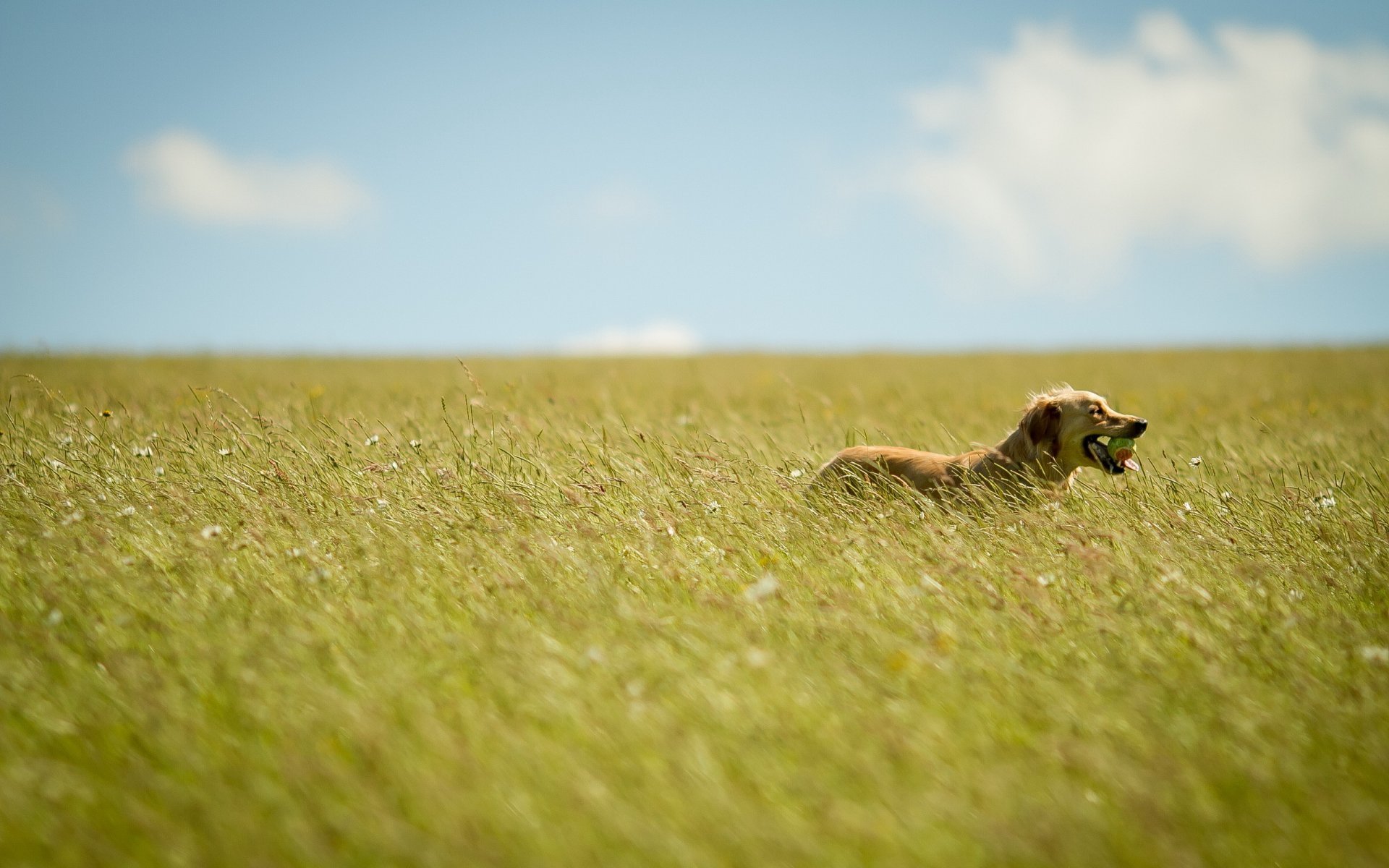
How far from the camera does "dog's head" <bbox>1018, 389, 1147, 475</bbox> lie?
516 cm

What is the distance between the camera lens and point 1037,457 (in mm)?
5199

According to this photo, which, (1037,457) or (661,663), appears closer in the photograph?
(661,663)

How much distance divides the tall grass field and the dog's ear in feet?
0.97

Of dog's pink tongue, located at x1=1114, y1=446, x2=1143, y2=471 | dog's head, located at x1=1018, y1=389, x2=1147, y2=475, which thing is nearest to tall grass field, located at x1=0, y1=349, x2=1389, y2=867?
dog's head, located at x1=1018, y1=389, x2=1147, y2=475

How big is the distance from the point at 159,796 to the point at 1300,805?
3.06m

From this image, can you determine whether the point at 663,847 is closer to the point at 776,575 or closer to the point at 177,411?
the point at 776,575

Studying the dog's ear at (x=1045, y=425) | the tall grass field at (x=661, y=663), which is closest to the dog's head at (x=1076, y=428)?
the dog's ear at (x=1045, y=425)

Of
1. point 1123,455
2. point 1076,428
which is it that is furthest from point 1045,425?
point 1123,455

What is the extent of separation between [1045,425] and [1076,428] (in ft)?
0.62

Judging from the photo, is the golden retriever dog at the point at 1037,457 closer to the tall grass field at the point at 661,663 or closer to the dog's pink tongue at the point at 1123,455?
the dog's pink tongue at the point at 1123,455

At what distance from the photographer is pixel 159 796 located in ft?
7.01

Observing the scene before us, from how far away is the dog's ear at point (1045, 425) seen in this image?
520cm

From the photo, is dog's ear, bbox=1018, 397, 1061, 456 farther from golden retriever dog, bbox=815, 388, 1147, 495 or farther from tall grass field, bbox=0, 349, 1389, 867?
tall grass field, bbox=0, 349, 1389, 867

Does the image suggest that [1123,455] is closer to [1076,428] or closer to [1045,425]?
[1076,428]
